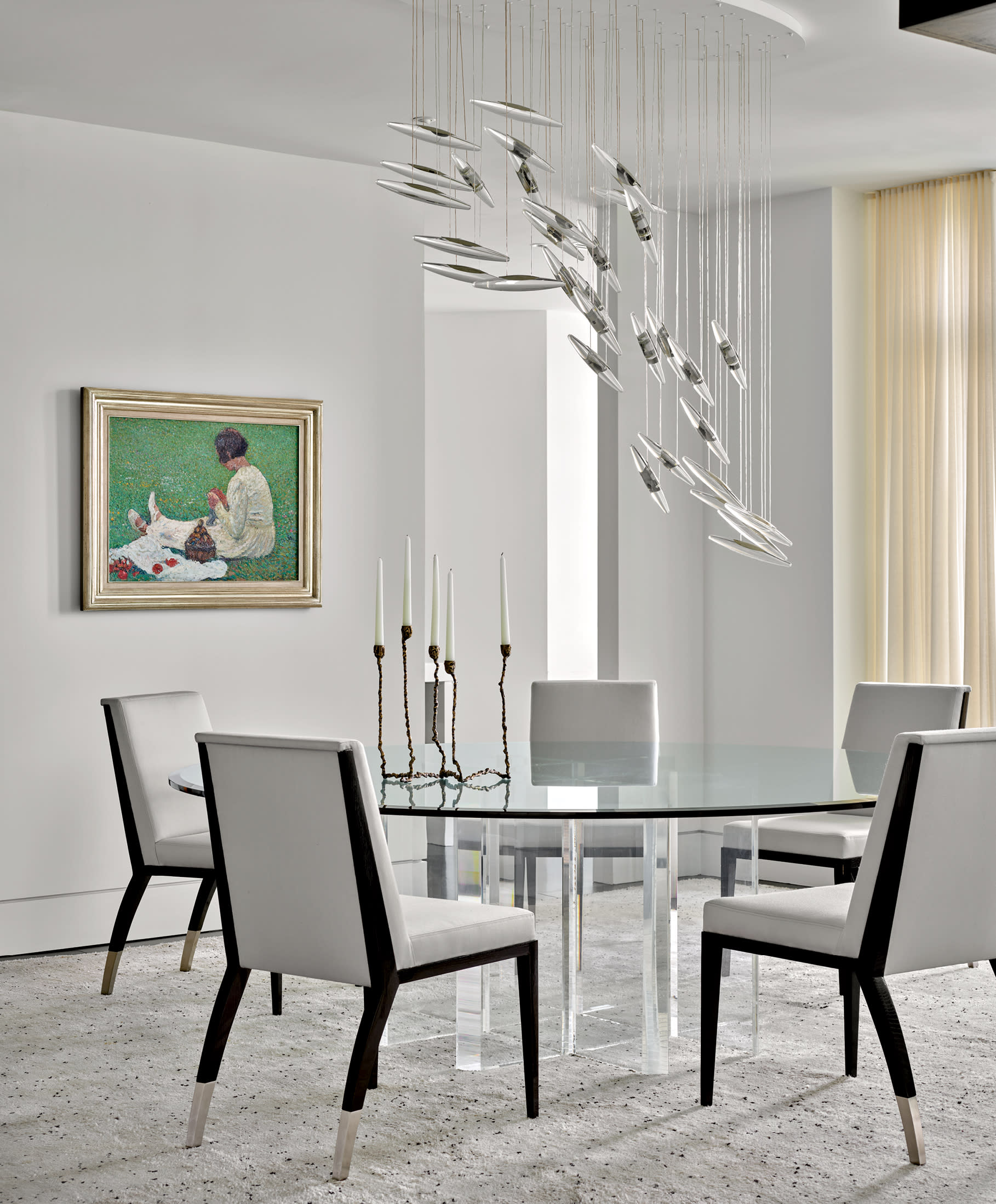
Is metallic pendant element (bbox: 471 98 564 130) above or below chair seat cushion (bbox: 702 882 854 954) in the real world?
above

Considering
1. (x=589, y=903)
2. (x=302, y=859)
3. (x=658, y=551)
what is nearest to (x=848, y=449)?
(x=658, y=551)

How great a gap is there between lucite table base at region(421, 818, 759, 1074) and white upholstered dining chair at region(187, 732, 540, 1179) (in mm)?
435

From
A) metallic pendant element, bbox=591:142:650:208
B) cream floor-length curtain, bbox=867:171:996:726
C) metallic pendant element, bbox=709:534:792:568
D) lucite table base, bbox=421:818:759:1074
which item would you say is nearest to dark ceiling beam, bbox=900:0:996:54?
metallic pendant element, bbox=591:142:650:208

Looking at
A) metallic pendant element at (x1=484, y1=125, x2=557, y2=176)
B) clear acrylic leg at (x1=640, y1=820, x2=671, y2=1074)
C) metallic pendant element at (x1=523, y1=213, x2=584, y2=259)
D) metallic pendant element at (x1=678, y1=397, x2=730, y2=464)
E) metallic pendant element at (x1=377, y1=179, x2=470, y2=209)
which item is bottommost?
clear acrylic leg at (x1=640, y1=820, x2=671, y2=1074)

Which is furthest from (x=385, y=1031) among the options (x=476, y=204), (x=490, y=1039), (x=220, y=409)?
(x=476, y=204)

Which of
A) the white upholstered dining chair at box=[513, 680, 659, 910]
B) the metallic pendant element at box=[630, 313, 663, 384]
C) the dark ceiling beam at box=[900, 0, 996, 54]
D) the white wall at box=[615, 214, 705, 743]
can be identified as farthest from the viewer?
the white wall at box=[615, 214, 705, 743]

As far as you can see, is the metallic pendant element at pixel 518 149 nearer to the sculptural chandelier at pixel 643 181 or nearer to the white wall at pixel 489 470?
the sculptural chandelier at pixel 643 181

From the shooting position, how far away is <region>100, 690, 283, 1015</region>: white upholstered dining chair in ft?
14.0

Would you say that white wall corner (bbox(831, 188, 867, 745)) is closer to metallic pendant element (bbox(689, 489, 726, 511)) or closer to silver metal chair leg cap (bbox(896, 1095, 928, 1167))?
metallic pendant element (bbox(689, 489, 726, 511))

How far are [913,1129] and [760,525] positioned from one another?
4.35ft

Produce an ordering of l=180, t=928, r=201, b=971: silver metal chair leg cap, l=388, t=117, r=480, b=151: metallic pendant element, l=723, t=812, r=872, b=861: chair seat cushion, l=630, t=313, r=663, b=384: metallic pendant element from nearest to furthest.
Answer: l=388, t=117, r=480, b=151: metallic pendant element < l=630, t=313, r=663, b=384: metallic pendant element < l=723, t=812, r=872, b=861: chair seat cushion < l=180, t=928, r=201, b=971: silver metal chair leg cap

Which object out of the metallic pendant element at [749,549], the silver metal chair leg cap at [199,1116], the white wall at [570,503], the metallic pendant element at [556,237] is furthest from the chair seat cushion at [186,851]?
the white wall at [570,503]

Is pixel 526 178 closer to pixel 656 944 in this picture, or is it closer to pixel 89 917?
pixel 656 944

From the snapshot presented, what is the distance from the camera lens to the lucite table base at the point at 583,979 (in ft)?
11.6
